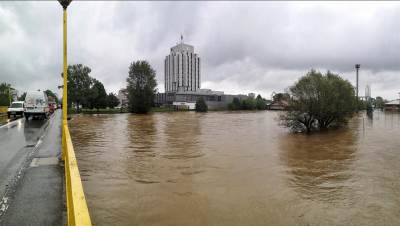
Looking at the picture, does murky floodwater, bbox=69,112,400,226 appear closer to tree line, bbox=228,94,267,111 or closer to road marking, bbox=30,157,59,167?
road marking, bbox=30,157,59,167

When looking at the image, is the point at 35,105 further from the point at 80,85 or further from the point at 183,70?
the point at 183,70

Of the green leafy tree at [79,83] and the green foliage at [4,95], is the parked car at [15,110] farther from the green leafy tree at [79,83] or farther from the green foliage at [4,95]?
the green foliage at [4,95]

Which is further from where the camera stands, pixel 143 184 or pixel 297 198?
pixel 143 184

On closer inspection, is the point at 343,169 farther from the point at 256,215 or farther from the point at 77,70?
the point at 77,70

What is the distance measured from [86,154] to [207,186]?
7.37 m

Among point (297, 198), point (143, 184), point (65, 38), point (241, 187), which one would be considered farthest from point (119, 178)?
point (297, 198)

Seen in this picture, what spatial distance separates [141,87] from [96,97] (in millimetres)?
16740

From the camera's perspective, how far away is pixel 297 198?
9133mm

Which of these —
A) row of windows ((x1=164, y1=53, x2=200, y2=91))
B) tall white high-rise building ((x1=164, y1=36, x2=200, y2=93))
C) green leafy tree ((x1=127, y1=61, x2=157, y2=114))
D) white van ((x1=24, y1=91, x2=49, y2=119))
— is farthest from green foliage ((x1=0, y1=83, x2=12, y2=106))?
row of windows ((x1=164, y1=53, x2=200, y2=91))

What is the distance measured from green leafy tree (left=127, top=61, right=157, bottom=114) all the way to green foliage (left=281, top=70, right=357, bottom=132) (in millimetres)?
42545

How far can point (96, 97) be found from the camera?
266ft

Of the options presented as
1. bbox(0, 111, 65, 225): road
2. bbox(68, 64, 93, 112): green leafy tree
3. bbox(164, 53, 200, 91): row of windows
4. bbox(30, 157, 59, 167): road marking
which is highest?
bbox(164, 53, 200, 91): row of windows

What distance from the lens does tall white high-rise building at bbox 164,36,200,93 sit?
16675 centimetres

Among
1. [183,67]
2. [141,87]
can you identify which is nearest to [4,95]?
[141,87]
